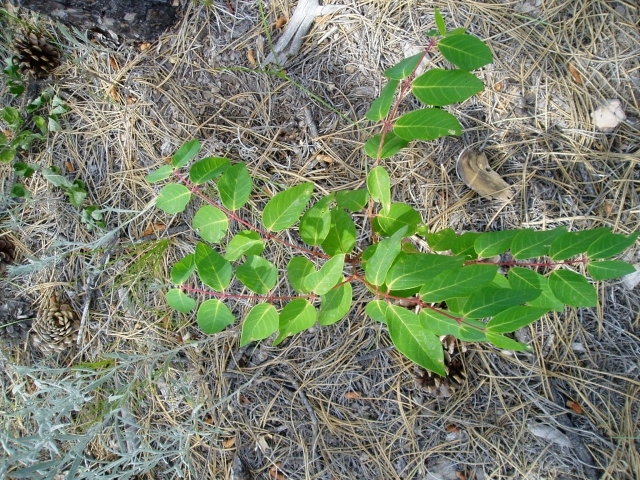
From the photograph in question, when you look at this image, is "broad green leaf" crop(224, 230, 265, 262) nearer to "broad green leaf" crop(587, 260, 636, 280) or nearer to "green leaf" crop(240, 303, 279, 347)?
"green leaf" crop(240, 303, 279, 347)

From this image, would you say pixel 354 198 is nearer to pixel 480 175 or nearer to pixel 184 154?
pixel 184 154

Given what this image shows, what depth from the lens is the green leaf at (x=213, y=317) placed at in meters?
1.15

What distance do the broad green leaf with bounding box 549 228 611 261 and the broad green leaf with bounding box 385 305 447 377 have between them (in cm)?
41

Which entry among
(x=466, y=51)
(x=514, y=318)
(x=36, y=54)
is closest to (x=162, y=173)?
(x=466, y=51)

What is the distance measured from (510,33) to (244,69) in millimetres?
1127

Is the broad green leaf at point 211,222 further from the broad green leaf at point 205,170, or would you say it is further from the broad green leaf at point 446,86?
the broad green leaf at point 446,86

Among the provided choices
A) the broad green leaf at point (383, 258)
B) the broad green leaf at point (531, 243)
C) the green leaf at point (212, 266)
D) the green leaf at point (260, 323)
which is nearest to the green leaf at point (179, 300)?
the green leaf at point (212, 266)

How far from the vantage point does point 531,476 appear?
164cm

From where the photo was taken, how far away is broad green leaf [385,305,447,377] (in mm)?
863

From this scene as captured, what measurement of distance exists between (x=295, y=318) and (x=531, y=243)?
629 mm

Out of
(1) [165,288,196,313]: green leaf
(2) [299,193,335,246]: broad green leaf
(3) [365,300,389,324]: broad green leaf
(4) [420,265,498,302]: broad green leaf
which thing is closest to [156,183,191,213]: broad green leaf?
(1) [165,288,196,313]: green leaf

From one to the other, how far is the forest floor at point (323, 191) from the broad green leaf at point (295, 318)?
72 cm

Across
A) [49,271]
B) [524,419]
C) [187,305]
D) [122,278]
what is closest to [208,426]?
[122,278]

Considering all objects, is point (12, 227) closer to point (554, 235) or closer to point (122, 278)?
point (122, 278)
